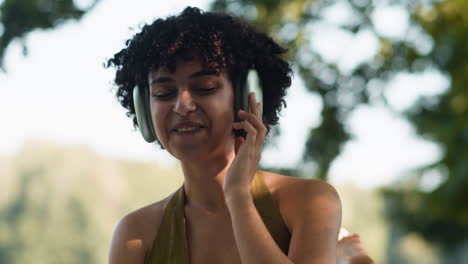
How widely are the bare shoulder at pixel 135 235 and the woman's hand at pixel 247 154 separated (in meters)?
0.35

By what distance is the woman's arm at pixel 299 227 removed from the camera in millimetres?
1293

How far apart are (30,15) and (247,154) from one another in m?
2.33

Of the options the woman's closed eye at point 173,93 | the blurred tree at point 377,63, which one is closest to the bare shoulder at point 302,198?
the woman's closed eye at point 173,93

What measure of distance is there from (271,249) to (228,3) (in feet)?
12.0

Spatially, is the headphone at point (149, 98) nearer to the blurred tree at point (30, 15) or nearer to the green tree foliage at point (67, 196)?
the blurred tree at point (30, 15)

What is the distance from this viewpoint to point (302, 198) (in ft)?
4.82

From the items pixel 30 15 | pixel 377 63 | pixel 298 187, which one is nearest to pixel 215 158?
pixel 298 187

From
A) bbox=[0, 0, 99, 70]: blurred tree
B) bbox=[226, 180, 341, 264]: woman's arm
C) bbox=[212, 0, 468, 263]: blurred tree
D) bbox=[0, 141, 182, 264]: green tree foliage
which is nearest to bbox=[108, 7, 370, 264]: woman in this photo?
bbox=[226, 180, 341, 264]: woman's arm

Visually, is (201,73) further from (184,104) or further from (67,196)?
(67,196)

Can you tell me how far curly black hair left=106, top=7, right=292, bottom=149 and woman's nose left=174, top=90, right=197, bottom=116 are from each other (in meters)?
0.07

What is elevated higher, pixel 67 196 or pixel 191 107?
pixel 67 196

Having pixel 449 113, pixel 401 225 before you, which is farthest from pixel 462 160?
pixel 401 225

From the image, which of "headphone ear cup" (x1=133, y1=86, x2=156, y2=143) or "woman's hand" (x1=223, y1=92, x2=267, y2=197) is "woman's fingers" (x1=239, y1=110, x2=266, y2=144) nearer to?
"woman's hand" (x1=223, y1=92, x2=267, y2=197)

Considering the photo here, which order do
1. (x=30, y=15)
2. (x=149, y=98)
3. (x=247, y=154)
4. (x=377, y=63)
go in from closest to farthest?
(x=247, y=154) < (x=149, y=98) < (x=30, y=15) < (x=377, y=63)
